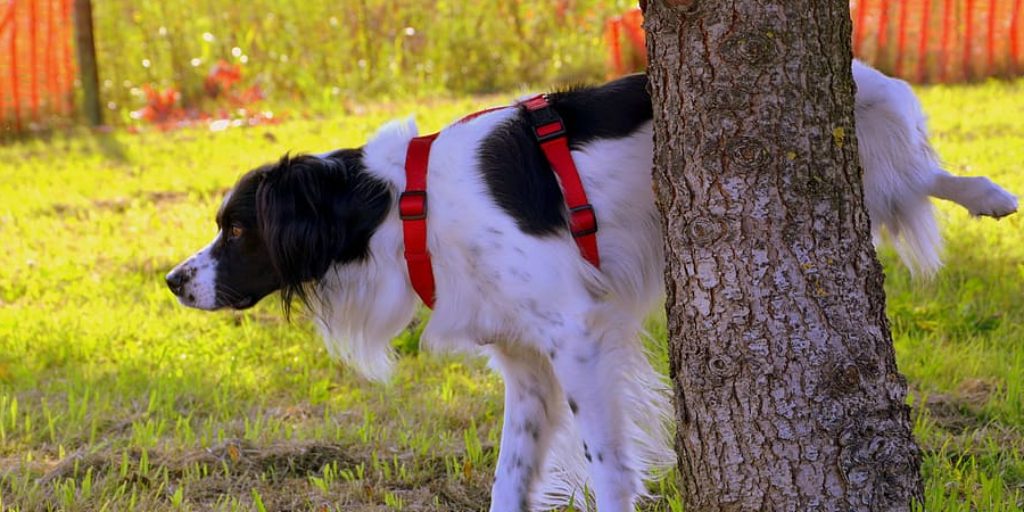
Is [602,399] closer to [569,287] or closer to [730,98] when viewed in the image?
[569,287]

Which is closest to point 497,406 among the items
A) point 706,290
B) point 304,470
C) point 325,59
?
point 304,470

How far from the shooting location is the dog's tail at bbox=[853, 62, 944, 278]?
3365 mm

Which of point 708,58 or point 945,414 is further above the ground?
→ point 708,58

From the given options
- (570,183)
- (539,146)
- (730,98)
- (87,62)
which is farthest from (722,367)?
(87,62)

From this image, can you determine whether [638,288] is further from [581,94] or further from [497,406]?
[497,406]

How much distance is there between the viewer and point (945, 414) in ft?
13.3

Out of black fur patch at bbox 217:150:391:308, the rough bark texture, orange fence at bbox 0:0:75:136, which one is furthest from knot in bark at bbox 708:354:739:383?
orange fence at bbox 0:0:75:136

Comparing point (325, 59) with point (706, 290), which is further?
point (325, 59)

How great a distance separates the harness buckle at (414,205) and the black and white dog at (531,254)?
3cm

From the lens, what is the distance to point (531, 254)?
3.12 meters

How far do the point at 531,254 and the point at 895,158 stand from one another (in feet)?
3.59

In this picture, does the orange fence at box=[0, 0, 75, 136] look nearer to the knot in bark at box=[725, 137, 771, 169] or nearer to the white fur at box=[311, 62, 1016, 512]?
the white fur at box=[311, 62, 1016, 512]

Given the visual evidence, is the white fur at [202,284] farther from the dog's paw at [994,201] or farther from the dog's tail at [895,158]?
the dog's paw at [994,201]

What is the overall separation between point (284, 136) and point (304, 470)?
602 cm
